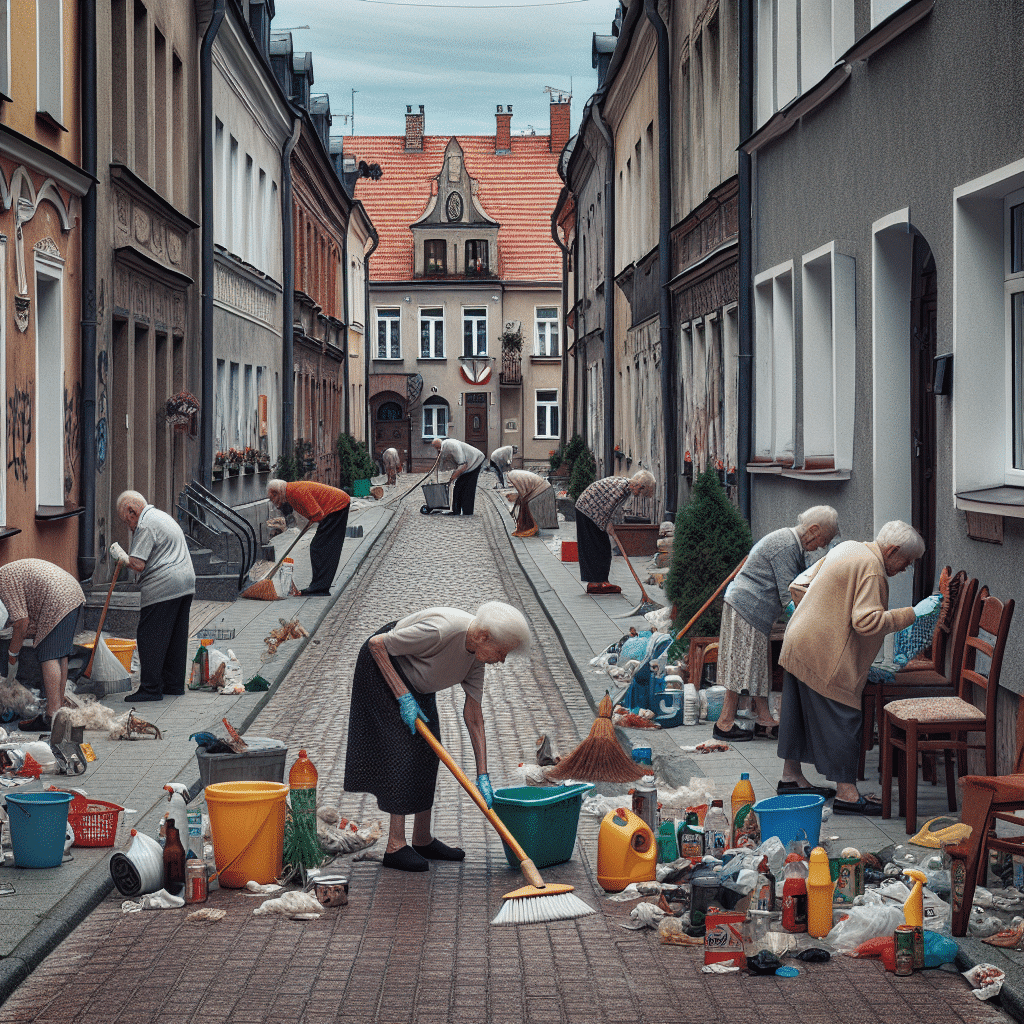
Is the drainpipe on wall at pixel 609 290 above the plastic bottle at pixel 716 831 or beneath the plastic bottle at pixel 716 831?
above

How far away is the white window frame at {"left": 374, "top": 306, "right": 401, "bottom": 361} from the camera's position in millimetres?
60000

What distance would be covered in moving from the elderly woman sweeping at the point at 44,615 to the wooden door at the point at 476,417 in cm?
4912

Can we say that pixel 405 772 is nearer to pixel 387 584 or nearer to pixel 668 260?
pixel 387 584

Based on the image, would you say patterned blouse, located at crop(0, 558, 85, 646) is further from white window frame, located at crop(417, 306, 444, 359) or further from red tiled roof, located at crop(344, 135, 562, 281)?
red tiled roof, located at crop(344, 135, 562, 281)

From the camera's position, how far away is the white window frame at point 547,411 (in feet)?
196

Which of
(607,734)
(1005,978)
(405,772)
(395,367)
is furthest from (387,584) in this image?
(395,367)

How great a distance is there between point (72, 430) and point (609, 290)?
58.8 feet

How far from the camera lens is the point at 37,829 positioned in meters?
7.40

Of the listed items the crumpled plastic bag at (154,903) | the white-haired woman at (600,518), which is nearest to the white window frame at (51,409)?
the white-haired woman at (600,518)

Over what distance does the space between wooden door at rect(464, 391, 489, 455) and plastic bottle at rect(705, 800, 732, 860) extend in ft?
171

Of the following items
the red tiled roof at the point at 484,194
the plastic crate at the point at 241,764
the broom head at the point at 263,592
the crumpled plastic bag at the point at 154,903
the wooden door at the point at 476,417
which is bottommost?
the crumpled plastic bag at the point at 154,903

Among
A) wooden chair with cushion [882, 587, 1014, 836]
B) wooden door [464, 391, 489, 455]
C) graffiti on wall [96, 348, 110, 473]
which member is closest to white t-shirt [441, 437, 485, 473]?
graffiti on wall [96, 348, 110, 473]

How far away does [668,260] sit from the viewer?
72.5 feet

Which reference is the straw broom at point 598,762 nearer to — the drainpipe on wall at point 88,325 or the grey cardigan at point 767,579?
the grey cardigan at point 767,579
